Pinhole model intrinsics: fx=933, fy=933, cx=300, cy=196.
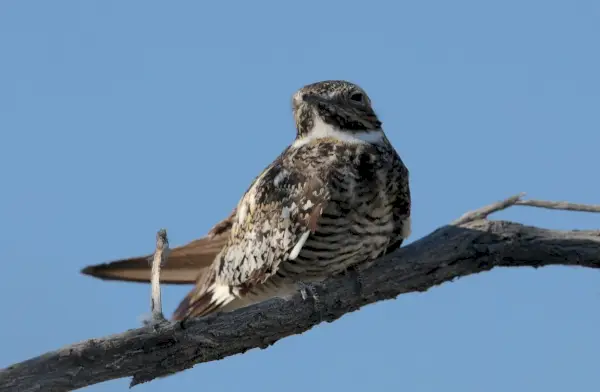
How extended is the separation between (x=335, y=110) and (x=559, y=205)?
4.27ft

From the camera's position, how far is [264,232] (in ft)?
16.8

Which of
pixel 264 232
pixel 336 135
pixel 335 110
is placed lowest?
pixel 264 232

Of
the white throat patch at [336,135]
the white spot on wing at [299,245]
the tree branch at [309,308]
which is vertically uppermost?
the white throat patch at [336,135]

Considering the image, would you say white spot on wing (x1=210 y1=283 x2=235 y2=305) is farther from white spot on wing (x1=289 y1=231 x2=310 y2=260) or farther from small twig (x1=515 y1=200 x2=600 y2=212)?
small twig (x1=515 y1=200 x2=600 y2=212)

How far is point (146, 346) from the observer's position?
391 cm

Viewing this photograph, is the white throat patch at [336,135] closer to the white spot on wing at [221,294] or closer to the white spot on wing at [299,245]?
the white spot on wing at [299,245]

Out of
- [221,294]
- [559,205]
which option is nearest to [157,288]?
[221,294]

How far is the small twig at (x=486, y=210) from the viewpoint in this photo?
16.4 feet

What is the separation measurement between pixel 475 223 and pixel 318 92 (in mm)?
1111

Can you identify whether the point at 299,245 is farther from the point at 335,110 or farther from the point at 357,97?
the point at 357,97

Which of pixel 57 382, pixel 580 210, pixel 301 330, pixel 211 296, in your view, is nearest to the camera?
pixel 57 382

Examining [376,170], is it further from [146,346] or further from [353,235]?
[146,346]

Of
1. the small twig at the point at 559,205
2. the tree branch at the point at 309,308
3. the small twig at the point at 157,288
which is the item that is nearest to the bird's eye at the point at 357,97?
the tree branch at the point at 309,308

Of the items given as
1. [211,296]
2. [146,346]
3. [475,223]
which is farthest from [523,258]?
[146,346]
